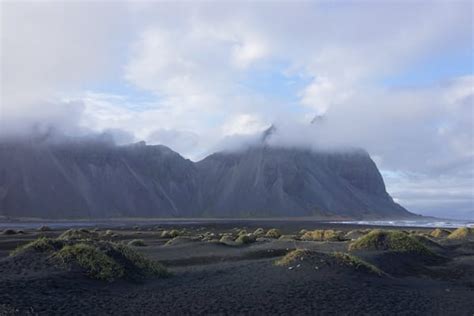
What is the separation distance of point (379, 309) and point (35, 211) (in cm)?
16210

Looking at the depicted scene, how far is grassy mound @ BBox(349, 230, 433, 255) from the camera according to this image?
3838cm

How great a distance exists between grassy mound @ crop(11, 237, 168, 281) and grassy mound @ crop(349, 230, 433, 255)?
59.5ft

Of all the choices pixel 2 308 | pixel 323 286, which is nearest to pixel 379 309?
pixel 323 286

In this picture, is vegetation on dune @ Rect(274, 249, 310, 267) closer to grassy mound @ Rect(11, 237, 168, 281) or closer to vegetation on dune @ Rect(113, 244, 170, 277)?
vegetation on dune @ Rect(113, 244, 170, 277)

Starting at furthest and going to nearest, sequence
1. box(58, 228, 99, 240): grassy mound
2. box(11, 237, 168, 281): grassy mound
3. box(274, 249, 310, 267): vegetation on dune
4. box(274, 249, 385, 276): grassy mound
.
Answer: box(58, 228, 99, 240): grassy mound < box(274, 249, 310, 267): vegetation on dune < box(274, 249, 385, 276): grassy mound < box(11, 237, 168, 281): grassy mound

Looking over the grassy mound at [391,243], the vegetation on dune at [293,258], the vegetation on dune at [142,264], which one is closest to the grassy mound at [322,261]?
the vegetation on dune at [293,258]

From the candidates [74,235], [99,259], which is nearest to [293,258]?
[99,259]

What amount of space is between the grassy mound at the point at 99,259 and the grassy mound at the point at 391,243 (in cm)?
1815

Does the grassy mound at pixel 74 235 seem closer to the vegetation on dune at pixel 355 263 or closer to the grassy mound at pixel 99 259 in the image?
the grassy mound at pixel 99 259

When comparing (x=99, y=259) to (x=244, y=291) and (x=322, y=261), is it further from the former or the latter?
(x=322, y=261)

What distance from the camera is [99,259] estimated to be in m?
24.0

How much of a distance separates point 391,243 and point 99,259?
74.9 feet

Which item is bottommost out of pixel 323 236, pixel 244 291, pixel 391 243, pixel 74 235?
pixel 244 291

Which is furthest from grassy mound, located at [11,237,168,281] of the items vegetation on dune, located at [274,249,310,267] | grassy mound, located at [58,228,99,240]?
grassy mound, located at [58,228,99,240]
